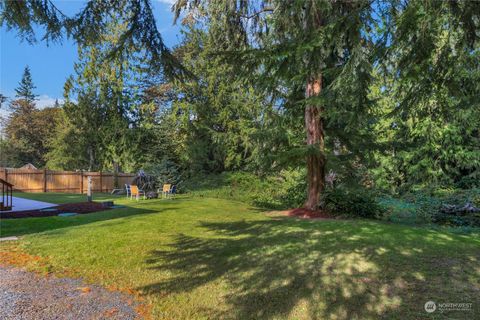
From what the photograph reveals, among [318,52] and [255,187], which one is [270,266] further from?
[255,187]

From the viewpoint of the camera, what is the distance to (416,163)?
15430 mm

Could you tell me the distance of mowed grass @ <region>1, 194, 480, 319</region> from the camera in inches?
144

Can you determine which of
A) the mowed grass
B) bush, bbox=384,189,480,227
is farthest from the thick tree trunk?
the mowed grass

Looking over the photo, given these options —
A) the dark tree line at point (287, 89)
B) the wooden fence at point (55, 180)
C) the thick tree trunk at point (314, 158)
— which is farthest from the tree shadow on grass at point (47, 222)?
the wooden fence at point (55, 180)

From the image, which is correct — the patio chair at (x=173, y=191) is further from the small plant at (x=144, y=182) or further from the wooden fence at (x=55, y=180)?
the wooden fence at (x=55, y=180)

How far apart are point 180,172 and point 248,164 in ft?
14.8

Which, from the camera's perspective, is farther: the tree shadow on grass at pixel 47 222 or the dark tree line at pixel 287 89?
the tree shadow on grass at pixel 47 222

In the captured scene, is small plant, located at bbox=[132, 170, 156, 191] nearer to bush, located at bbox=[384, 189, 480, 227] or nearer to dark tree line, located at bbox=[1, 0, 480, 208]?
dark tree line, located at bbox=[1, 0, 480, 208]

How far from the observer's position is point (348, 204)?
33.4ft

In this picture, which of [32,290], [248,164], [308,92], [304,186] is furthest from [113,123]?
[32,290]

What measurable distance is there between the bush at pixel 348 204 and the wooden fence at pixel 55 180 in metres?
15.7

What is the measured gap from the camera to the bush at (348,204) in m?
10.2

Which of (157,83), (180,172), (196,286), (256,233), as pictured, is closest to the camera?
(196,286)

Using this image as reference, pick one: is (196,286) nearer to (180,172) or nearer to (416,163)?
(416,163)
